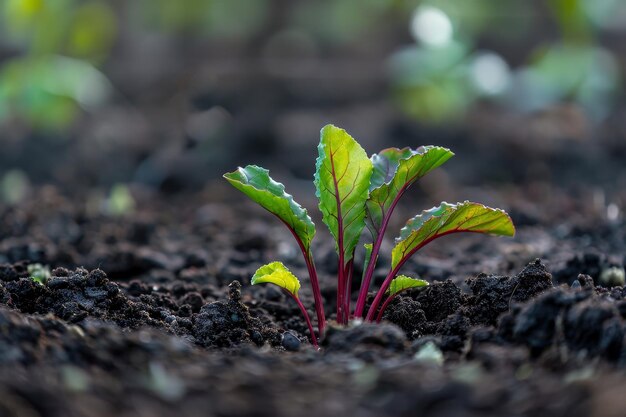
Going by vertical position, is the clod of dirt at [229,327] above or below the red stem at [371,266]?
below

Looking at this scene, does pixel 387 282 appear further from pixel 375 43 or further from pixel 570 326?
pixel 375 43

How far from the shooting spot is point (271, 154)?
253 inches

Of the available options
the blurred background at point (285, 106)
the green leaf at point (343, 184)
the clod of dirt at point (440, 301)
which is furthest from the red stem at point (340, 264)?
the blurred background at point (285, 106)

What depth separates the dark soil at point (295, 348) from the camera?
4.66ft

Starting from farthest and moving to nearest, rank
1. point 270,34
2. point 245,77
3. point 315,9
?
point 315,9 < point 270,34 < point 245,77

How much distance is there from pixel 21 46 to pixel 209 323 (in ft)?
26.9

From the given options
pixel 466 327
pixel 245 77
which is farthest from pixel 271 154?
pixel 466 327

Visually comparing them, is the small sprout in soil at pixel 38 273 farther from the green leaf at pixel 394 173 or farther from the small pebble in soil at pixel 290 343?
the green leaf at pixel 394 173

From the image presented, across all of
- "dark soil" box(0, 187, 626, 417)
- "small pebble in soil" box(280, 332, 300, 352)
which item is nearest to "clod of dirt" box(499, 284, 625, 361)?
"dark soil" box(0, 187, 626, 417)

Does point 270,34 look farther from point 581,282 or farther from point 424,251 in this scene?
point 581,282

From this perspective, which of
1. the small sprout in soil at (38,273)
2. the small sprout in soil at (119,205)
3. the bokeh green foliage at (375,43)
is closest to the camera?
the small sprout in soil at (38,273)

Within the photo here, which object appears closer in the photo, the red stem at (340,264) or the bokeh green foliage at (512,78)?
the red stem at (340,264)

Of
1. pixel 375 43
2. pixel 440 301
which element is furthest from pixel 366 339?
pixel 375 43

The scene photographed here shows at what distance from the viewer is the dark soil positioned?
1419 millimetres
